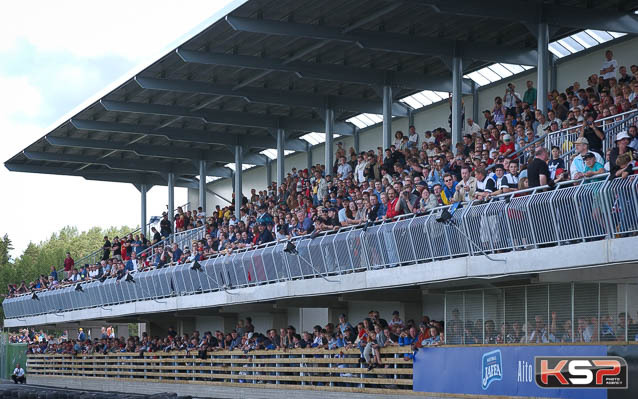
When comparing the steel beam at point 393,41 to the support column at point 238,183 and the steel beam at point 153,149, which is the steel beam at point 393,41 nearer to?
the support column at point 238,183

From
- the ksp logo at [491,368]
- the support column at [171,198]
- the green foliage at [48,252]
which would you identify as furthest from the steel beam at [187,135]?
the green foliage at [48,252]

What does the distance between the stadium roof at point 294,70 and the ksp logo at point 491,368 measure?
948cm

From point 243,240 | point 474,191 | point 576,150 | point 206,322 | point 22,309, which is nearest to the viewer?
point 576,150

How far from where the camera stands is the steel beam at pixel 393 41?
29.5 metres

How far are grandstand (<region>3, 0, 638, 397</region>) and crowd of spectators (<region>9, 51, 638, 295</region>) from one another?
2.9 inches

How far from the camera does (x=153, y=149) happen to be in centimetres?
4772

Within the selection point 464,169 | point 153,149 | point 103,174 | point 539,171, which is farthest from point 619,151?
point 103,174

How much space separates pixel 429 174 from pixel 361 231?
6.92 feet

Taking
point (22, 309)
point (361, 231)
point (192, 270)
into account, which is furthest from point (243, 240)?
point (22, 309)

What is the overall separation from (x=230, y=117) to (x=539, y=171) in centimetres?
2315

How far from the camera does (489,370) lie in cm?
2189

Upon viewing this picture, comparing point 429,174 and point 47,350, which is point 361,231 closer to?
point 429,174

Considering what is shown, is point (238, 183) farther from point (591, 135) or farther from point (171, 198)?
point (591, 135)

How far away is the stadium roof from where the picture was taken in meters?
28.6
